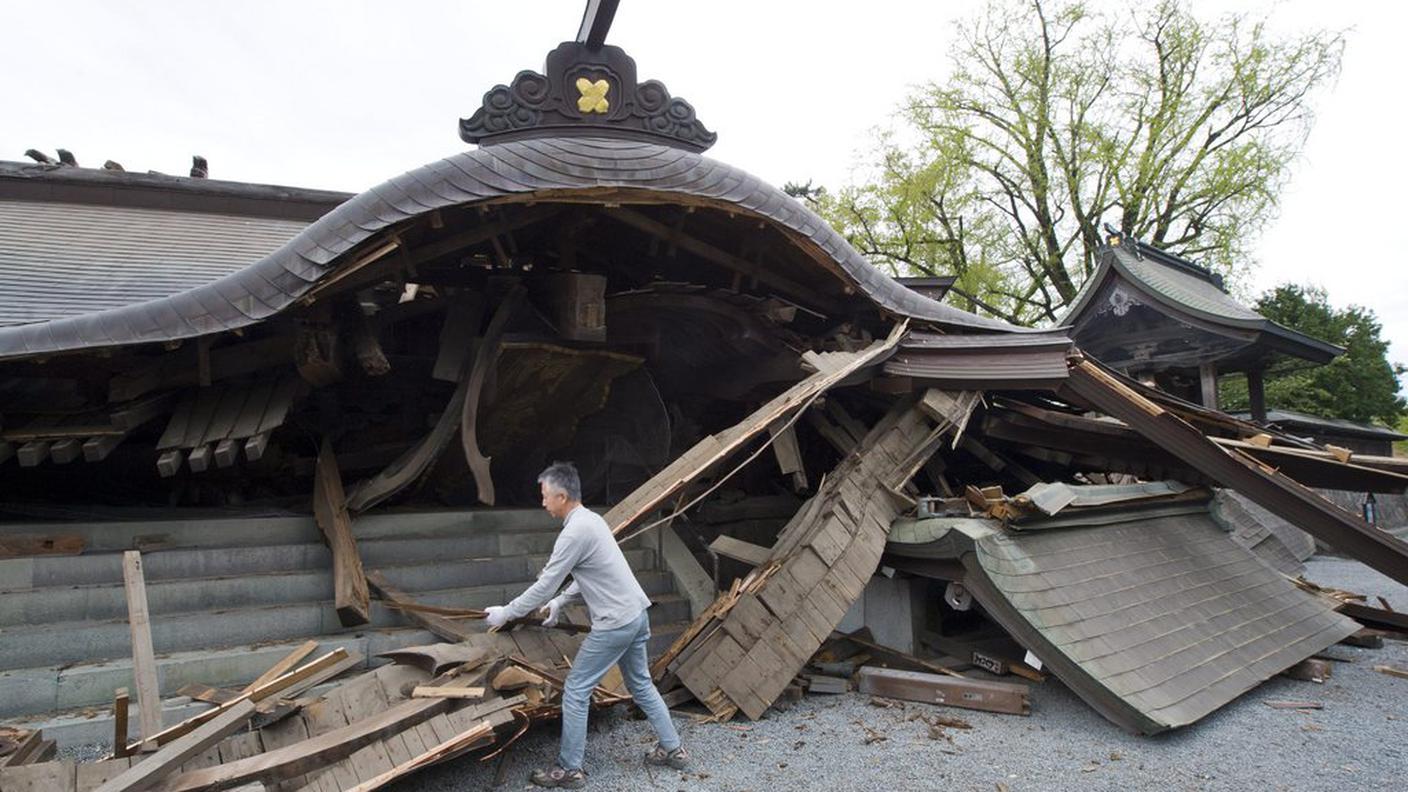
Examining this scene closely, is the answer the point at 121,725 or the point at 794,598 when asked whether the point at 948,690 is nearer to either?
→ the point at 794,598

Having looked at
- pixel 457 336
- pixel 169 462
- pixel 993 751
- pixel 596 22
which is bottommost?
pixel 993 751

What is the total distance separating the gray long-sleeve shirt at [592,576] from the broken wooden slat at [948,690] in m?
2.23

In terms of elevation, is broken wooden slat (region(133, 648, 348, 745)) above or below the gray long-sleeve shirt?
below

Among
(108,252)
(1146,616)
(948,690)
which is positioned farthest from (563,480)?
(108,252)

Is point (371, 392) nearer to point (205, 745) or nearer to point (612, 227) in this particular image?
point (612, 227)

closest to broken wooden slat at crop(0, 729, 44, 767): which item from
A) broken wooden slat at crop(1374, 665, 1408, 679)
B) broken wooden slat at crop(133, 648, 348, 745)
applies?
broken wooden slat at crop(133, 648, 348, 745)

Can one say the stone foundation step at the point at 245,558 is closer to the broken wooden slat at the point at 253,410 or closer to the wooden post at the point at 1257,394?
the broken wooden slat at the point at 253,410

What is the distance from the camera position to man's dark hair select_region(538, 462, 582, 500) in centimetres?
386

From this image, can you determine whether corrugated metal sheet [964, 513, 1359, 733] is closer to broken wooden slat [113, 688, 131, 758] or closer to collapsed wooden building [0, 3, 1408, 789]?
collapsed wooden building [0, 3, 1408, 789]

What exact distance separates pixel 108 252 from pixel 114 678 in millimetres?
4552

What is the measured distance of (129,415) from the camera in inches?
186

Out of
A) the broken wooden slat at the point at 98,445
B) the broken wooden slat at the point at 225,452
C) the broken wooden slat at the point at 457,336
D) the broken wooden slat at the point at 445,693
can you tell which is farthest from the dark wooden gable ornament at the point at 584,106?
the broken wooden slat at the point at 445,693

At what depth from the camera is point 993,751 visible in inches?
168

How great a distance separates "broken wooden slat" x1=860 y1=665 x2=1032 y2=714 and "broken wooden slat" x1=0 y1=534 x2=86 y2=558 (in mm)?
5030
